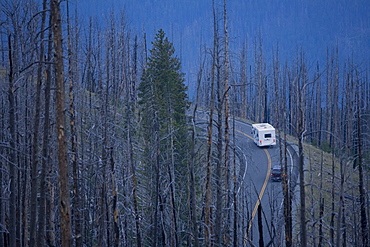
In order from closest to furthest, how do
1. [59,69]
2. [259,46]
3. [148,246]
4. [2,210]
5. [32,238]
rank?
[59,69]
[32,238]
[2,210]
[148,246]
[259,46]

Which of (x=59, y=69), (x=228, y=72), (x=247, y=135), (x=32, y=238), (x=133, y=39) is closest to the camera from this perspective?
(x=59, y=69)

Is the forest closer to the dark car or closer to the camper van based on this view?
the dark car

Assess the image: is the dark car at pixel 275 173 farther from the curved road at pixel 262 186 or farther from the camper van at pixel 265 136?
the camper van at pixel 265 136

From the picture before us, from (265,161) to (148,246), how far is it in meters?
12.9

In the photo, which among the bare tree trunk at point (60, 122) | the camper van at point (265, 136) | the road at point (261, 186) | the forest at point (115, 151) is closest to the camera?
the bare tree trunk at point (60, 122)

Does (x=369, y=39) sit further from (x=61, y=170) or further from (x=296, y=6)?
(x=61, y=170)

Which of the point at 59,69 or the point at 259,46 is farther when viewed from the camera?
the point at 259,46

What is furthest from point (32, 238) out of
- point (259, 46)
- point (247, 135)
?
point (259, 46)

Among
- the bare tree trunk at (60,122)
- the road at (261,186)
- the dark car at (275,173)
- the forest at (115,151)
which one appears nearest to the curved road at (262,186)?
the road at (261,186)

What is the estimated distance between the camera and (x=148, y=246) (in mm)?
17500

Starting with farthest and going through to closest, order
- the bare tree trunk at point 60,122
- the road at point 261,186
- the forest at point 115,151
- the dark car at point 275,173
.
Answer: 1. the dark car at point 275,173
2. the road at point 261,186
3. the forest at point 115,151
4. the bare tree trunk at point 60,122

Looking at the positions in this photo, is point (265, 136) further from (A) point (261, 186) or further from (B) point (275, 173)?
(A) point (261, 186)

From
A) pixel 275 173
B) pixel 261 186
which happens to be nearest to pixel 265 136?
pixel 275 173

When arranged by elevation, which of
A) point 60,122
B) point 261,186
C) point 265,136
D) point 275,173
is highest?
point 60,122
